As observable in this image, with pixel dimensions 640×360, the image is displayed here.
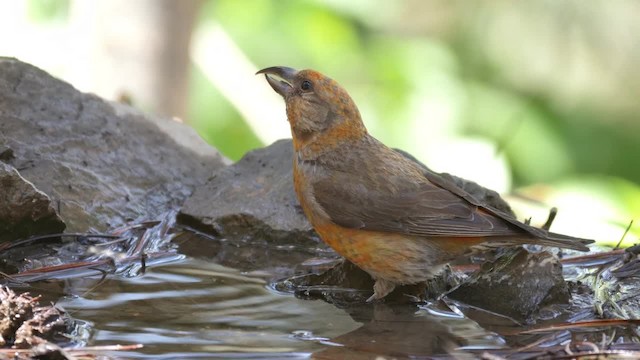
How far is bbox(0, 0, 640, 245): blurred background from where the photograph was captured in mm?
7992

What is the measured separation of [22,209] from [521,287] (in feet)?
7.52

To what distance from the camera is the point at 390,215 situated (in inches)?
184

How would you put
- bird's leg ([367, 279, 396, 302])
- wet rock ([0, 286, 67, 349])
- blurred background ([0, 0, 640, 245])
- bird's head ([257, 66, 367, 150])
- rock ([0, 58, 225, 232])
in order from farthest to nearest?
1. blurred background ([0, 0, 640, 245])
2. rock ([0, 58, 225, 232])
3. bird's head ([257, 66, 367, 150])
4. bird's leg ([367, 279, 396, 302])
5. wet rock ([0, 286, 67, 349])

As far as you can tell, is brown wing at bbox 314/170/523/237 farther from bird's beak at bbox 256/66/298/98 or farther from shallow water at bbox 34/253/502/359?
bird's beak at bbox 256/66/298/98

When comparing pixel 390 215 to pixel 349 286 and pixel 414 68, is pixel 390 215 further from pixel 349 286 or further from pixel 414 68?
pixel 414 68

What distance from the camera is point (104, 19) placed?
839 cm

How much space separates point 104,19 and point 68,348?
17.6 feet

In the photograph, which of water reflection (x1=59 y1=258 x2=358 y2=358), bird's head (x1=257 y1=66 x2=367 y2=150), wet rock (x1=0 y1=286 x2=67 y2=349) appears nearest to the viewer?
wet rock (x1=0 y1=286 x2=67 y2=349)

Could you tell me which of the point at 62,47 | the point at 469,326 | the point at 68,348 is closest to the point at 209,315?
the point at 68,348

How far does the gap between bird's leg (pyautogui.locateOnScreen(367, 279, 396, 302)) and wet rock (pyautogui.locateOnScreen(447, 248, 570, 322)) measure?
0.39m

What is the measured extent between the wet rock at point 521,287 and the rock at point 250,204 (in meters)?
1.22

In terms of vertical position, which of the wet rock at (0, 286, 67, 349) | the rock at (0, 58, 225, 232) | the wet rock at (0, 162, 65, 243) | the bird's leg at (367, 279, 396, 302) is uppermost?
the rock at (0, 58, 225, 232)

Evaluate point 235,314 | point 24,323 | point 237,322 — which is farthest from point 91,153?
point 24,323

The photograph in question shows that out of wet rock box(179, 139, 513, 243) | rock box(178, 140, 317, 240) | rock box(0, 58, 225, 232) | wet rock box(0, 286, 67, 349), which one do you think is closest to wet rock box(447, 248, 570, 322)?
wet rock box(179, 139, 513, 243)
